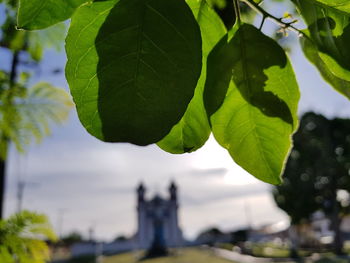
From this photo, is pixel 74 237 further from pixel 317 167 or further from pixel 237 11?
pixel 237 11

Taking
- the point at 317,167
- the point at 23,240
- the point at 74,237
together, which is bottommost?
the point at 74,237

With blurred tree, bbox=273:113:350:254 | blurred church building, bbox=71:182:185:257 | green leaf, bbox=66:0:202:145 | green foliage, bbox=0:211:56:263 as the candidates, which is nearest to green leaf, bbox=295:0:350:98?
green leaf, bbox=66:0:202:145

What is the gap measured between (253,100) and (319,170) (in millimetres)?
21966

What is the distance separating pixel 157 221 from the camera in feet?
104

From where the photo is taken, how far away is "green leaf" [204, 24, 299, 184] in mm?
350

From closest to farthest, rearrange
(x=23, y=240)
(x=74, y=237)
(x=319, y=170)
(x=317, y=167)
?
(x=23, y=240) < (x=319, y=170) < (x=317, y=167) < (x=74, y=237)

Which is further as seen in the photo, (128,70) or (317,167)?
(317,167)

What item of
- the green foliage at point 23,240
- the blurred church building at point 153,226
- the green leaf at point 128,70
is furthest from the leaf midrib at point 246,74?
the blurred church building at point 153,226

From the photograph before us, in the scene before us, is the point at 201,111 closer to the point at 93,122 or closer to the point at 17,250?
the point at 93,122

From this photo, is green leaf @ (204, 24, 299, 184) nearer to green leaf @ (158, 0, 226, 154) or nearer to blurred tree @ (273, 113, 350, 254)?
green leaf @ (158, 0, 226, 154)

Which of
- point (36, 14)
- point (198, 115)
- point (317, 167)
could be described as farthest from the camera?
point (317, 167)

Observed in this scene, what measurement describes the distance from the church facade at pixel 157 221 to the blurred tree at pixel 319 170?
11.9m

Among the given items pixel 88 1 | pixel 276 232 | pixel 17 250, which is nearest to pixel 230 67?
pixel 88 1

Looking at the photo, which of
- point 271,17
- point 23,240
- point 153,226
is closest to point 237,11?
point 271,17
